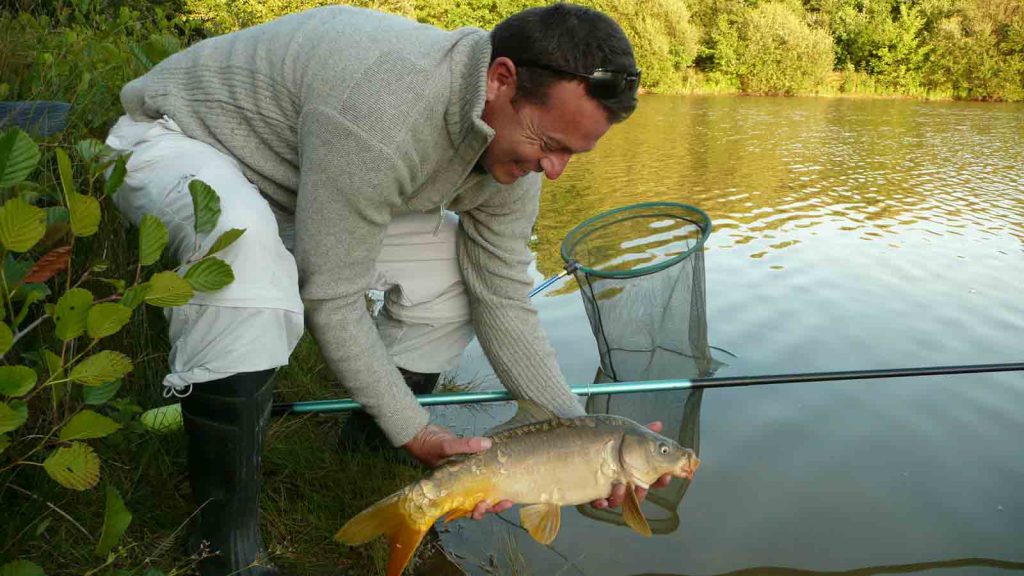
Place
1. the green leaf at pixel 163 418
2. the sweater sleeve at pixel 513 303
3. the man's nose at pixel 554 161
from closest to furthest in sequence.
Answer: the man's nose at pixel 554 161
the green leaf at pixel 163 418
the sweater sleeve at pixel 513 303

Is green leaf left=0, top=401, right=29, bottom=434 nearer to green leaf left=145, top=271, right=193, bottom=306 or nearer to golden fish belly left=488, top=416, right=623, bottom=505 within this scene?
green leaf left=145, top=271, right=193, bottom=306

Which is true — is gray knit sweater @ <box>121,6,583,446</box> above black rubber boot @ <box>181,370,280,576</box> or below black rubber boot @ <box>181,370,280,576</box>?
above

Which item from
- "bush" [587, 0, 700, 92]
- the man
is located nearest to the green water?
the man

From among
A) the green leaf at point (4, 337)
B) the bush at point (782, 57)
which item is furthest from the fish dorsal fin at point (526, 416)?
the bush at point (782, 57)

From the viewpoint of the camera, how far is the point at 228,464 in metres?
1.88

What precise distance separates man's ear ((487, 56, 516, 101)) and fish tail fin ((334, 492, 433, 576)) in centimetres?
95

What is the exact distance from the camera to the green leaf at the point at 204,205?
68.5 inches

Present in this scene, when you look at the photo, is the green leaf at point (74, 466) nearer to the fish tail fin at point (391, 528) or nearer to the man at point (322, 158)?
the man at point (322, 158)

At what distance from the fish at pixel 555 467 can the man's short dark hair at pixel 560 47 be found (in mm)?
777

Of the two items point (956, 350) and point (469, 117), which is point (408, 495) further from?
point (956, 350)

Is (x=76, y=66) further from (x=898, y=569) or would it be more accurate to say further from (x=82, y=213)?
(x=898, y=569)

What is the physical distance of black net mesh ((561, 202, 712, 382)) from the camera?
131 inches

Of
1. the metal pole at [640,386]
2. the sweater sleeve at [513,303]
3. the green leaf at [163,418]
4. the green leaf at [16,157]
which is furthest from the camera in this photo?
the sweater sleeve at [513,303]

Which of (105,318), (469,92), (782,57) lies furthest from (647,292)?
(782,57)
